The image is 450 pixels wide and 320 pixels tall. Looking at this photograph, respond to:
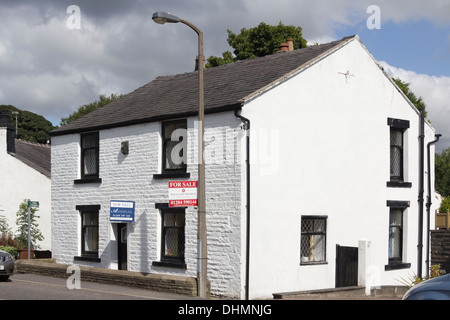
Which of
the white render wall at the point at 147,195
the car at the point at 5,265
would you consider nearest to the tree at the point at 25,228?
the white render wall at the point at 147,195

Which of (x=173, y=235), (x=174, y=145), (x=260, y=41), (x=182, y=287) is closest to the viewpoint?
(x=182, y=287)

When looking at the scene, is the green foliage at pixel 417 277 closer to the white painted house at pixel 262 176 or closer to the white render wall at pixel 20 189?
the white painted house at pixel 262 176

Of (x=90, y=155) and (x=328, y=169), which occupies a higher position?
(x=90, y=155)

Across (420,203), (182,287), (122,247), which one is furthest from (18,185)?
(420,203)

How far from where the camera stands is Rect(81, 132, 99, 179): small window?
23.9 m

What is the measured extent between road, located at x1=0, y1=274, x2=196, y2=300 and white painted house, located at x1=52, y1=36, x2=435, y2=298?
5.83 ft

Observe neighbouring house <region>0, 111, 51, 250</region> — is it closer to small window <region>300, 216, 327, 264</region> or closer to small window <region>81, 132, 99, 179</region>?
small window <region>81, 132, 99, 179</region>

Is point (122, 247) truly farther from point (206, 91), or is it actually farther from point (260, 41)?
point (260, 41)

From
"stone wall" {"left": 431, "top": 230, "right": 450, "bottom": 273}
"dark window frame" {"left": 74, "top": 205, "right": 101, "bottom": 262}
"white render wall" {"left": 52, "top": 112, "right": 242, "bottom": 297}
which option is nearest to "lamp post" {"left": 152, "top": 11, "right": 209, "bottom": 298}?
"white render wall" {"left": 52, "top": 112, "right": 242, "bottom": 297}

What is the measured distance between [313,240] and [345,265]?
1.36 m

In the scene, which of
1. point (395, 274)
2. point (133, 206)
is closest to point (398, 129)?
point (395, 274)

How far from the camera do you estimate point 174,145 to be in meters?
20.8
